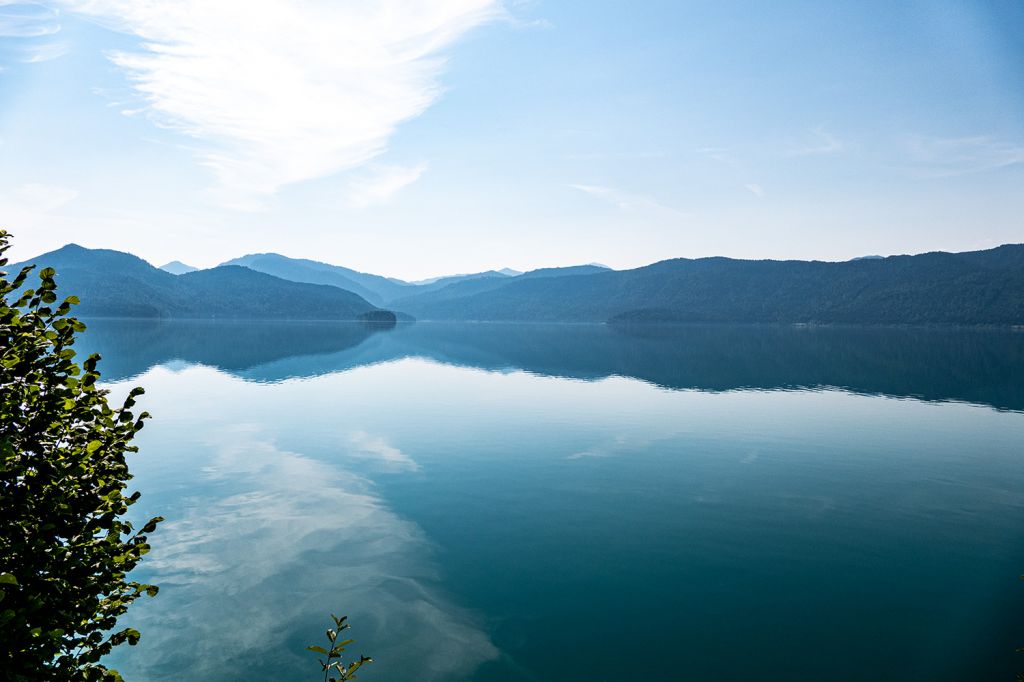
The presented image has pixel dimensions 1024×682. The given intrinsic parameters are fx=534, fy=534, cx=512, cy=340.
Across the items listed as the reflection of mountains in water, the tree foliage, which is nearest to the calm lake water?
the tree foliage

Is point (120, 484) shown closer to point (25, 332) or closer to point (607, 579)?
point (25, 332)

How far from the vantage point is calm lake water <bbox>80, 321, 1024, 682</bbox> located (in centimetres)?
1647

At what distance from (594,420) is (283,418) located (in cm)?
3148

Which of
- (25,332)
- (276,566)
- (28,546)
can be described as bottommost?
(276,566)

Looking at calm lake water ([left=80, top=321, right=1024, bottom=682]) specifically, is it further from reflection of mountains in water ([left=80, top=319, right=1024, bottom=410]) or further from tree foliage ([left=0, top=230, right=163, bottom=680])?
reflection of mountains in water ([left=80, top=319, right=1024, bottom=410])

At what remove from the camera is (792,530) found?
26.2m

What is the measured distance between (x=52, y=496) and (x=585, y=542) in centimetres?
2154

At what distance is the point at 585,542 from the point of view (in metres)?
24.5

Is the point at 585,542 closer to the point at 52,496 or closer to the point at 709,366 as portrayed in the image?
the point at 52,496

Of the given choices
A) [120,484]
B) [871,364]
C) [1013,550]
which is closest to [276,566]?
[120,484]

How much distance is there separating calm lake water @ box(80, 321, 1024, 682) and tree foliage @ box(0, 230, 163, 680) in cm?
1089

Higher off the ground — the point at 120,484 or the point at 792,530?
the point at 120,484

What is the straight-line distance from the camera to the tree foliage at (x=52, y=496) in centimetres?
586

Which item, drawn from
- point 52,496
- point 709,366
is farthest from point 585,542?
point 709,366
